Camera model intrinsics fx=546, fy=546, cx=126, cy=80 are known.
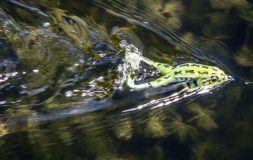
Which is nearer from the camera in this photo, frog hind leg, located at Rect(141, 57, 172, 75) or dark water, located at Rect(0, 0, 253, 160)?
dark water, located at Rect(0, 0, 253, 160)

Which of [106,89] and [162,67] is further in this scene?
[162,67]

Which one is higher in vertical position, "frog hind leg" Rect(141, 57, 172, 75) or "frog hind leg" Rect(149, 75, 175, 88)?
"frog hind leg" Rect(141, 57, 172, 75)

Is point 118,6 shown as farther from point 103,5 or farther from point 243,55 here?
point 243,55

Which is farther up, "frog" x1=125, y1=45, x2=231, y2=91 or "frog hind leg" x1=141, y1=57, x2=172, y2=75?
"frog hind leg" x1=141, y1=57, x2=172, y2=75

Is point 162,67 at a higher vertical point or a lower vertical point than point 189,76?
higher

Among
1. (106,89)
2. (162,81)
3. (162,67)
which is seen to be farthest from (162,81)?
(106,89)

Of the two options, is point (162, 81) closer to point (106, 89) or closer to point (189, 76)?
point (189, 76)

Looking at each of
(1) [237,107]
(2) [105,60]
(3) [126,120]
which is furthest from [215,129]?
(2) [105,60]
